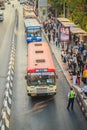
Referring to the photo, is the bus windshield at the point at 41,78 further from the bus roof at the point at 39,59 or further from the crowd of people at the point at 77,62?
the crowd of people at the point at 77,62

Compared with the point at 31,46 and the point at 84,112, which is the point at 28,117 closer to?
the point at 84,112

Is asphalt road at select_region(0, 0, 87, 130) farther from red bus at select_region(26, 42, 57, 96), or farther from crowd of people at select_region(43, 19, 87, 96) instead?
crowd of people at select_region(43, 19, 87, 96)

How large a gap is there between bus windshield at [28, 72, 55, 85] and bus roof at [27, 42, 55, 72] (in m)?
0.39

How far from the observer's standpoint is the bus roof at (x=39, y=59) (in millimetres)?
29047

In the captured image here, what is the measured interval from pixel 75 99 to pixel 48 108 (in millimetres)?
2601

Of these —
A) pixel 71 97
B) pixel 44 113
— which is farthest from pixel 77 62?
pixel 44 113

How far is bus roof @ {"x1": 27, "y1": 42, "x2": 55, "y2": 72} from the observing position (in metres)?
29.0

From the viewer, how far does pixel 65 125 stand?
77.8ft

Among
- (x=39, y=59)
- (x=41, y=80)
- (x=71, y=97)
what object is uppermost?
(x=39, y=59)

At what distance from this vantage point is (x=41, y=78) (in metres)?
28.8

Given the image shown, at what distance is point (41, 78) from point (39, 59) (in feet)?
9.83

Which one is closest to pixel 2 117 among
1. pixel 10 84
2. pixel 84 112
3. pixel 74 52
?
pixel 84 112

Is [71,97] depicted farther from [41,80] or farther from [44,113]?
[41,80]

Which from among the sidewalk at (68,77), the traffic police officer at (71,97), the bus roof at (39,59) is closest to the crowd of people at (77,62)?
the sidewalk at (68,77)
